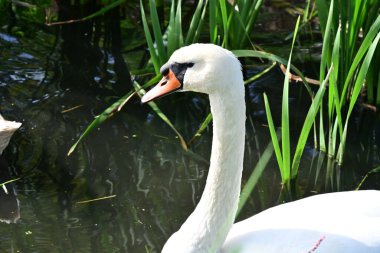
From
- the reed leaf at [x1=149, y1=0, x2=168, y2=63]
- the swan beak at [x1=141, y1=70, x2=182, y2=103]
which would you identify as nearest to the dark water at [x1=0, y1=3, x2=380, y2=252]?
the reed leaf at [x1=149, y1=0, x2=168, y2=63]

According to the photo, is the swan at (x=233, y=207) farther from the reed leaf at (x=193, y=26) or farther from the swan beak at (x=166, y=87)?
the reed leaf at (x=193, y=26)

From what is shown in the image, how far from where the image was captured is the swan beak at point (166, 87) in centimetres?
317

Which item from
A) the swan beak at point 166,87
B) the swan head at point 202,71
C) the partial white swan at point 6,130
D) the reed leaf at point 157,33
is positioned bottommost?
the partial white swan at point 6,130

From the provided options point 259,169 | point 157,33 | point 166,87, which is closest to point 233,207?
point 166,87

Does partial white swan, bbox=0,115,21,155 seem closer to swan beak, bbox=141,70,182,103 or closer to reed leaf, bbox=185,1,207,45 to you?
reed leaf, bbox=185,1,207,45

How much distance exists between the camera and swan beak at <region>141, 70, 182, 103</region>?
10.4 feet

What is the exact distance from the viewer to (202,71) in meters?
3.06

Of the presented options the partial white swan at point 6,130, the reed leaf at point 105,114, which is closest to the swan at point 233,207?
the reed leaf at point 105,114

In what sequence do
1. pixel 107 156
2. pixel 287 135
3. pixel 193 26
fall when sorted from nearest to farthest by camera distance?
pixel 287 135 < pixel 107 156 < pixel 193 26

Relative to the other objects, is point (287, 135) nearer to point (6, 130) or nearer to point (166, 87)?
point (166, 87)

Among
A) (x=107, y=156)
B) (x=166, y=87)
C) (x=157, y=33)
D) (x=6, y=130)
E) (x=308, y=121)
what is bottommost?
(x=107, y=156)

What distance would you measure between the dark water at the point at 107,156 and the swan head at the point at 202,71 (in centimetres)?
102

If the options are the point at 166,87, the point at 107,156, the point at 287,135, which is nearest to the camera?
the point at 166,87

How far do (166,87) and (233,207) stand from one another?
54 cm
